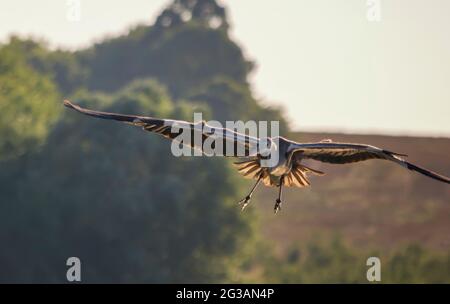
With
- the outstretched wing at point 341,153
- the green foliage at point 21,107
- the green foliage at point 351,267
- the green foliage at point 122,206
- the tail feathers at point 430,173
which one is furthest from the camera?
the green foliage at point 21,107

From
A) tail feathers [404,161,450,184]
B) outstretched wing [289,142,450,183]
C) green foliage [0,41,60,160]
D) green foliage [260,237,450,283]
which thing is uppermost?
green foliage [0,41,60,160]

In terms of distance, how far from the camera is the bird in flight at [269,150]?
28.1 meters

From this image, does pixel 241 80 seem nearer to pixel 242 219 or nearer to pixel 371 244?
pixel 371 244

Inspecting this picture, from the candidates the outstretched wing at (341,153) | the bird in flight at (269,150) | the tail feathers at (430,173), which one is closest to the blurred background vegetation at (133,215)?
the bird in flight at (269,150)

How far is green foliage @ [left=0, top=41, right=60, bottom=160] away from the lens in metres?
70.7

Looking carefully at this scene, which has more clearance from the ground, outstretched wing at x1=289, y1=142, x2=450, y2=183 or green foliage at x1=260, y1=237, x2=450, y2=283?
outstretched wing at x1=289, y1=142, x2=450, y2=183

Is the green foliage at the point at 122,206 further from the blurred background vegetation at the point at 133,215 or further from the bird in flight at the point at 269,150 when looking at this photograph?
the bird in flight at the point at 269,150

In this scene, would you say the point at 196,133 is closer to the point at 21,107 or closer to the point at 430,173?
the point at 430,173

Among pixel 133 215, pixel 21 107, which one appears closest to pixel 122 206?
pixel 133 215

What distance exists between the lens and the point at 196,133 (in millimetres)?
29703

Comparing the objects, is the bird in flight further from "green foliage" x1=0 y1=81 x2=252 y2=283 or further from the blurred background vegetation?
"green foliage" x1=0 y1=81 x2=252 y2=283

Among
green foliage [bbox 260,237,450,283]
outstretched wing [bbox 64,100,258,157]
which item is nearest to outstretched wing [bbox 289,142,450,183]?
outstretched wing [bbox 64,100,258,157]

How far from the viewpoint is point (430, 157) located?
87500 mm

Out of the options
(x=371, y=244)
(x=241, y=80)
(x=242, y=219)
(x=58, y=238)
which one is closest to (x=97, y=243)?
(x=58, y=238)
